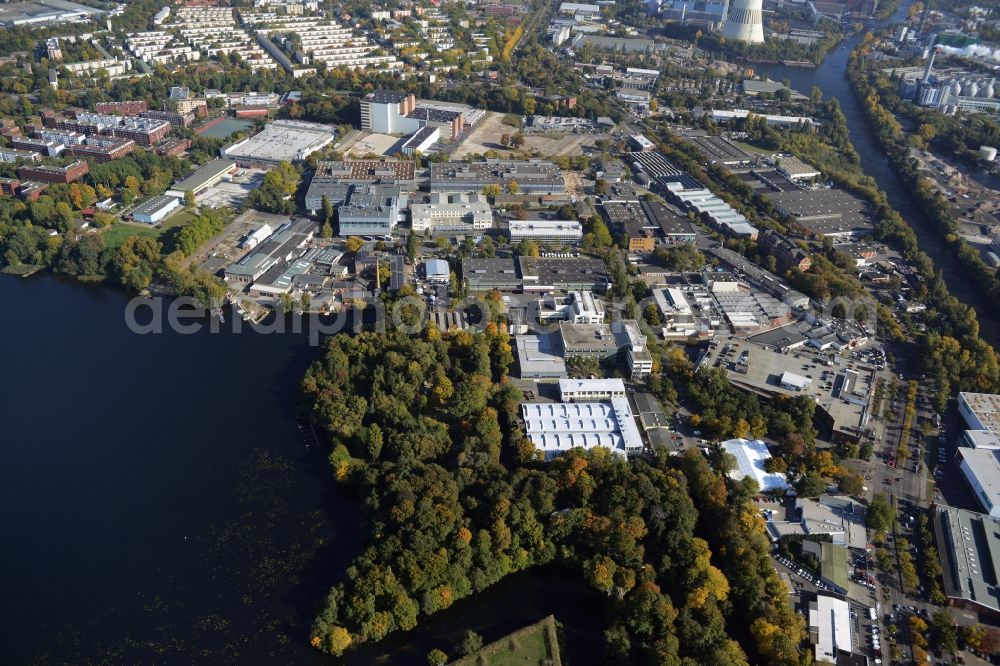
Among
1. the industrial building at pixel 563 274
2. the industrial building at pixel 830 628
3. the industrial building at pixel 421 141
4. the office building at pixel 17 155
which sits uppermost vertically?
the industrial building at pixel 421 141

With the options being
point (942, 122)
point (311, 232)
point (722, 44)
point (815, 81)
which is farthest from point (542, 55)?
point (311, 232)

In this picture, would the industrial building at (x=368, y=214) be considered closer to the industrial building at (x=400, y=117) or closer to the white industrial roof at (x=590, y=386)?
the industrial building at (x=400, y=117)

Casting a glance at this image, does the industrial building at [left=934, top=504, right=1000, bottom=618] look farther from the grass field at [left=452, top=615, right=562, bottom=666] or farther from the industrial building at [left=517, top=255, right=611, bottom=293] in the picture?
the industrial building at [left=517, top=255, right=611, bottom=293]

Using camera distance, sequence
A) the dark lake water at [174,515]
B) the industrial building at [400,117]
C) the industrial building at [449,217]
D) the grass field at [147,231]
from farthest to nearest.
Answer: the industrial building at [400,117]
the industrial building at [449,217]
the grass field at [147,231]
the dark lake water at [174,515]

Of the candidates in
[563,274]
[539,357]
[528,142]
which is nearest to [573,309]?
[539,357]

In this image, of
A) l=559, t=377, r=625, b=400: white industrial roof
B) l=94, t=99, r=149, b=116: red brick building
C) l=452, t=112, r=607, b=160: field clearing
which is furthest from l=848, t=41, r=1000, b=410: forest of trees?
l=94, t=99, r=149, b=116: red brick building

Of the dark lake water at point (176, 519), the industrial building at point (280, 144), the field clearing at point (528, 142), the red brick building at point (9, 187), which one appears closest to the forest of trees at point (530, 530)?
the dark lake water at point (176, 519)
